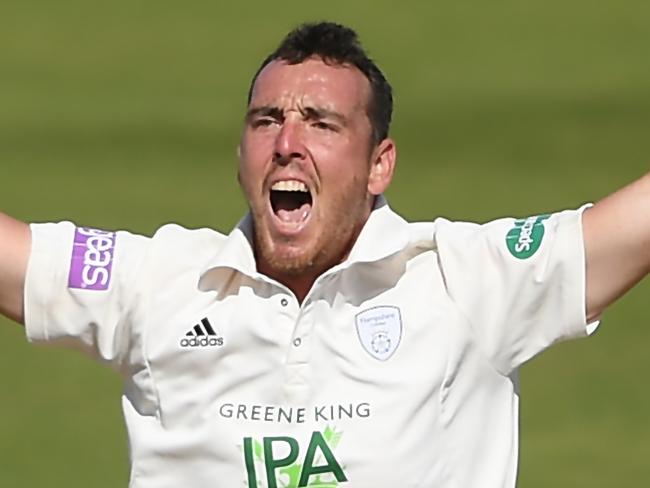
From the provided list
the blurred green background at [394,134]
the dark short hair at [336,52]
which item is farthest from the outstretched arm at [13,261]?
the blurred green background at [394,134]

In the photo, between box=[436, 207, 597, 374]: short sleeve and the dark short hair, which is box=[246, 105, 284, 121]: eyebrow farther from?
box=[436, 207, 597, 374]: short sleeve

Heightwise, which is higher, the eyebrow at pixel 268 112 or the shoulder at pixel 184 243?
the eyebrow at pixel 268 112

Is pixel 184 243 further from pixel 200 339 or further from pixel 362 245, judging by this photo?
pixel 362 245

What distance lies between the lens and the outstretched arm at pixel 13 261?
537 cm

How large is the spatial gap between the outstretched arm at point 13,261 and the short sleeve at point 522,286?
1.09 m

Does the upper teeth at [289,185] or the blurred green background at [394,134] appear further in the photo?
the blurred green background at [394,134]

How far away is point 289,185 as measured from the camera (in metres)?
5.37

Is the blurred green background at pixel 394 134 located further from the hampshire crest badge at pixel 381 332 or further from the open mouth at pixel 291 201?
the hampshire crest badge at pixel 381 332

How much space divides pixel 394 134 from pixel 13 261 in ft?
30.8

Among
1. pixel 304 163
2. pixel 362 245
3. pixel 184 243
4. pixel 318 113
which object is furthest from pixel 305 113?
pixel 184 243

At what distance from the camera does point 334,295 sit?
543 cm

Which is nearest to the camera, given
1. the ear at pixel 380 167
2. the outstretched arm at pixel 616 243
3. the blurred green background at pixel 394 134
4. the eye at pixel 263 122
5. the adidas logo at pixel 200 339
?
the outstretched arm at pixel 616 243

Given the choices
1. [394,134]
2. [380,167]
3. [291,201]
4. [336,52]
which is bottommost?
[291,201]

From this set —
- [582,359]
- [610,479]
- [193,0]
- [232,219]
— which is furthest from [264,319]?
[193,0]
